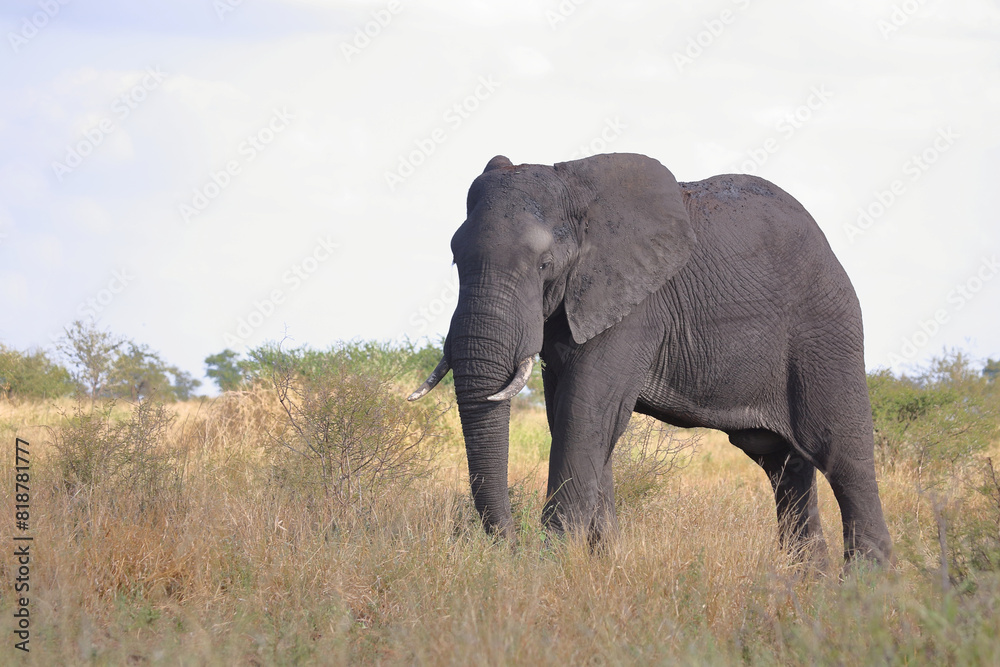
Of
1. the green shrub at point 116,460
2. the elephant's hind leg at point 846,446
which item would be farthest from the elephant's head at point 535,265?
the green shrub at point 116,460

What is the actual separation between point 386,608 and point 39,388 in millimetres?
15228

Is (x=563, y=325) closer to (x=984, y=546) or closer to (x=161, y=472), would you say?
(x=984, y=546)

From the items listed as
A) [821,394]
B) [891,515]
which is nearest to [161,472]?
[821,394]

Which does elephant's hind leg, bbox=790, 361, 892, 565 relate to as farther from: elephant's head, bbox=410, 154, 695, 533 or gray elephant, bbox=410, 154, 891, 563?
elephant's head, bbox=410, 154, 695, 533

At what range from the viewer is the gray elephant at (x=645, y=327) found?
6168 millimetres

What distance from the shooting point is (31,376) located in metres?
18.5

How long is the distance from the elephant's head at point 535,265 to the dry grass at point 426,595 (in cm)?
86

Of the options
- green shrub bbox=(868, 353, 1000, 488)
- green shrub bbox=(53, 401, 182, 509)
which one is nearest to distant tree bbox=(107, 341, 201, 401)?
green shrub bbox=(53, 401, 182, 509)

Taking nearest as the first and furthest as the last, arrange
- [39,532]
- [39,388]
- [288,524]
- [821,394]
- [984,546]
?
1. [984,546]
2. [39,532]
3. [288,524]
4. [821,394]
5. [39,388]

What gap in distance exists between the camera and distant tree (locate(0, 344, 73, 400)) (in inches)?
696

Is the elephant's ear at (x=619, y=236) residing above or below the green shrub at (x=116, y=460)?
above

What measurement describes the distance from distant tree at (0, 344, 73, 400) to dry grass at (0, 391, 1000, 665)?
38.7ft

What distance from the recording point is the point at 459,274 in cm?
630

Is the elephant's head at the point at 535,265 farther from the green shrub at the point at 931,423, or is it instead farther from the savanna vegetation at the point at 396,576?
the green shrub at the point at 931,423
